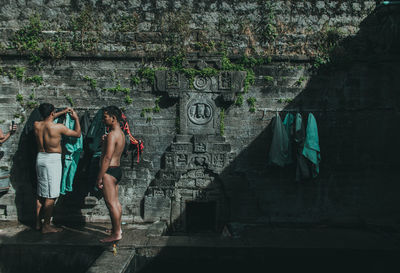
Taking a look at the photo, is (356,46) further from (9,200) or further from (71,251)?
(9,200)

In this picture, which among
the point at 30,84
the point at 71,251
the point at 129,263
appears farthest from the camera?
the point at 30,84

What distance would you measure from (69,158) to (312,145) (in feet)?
15.1

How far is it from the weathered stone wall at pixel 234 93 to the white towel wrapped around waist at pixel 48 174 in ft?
2.34

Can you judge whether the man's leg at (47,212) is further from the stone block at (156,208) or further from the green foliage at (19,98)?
the green foliage at (19,98)

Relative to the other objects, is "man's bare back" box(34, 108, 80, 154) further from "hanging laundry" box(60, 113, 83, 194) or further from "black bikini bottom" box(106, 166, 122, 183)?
"black bikini bottom" box(106, 166, 122, 183)

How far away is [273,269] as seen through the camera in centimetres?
436

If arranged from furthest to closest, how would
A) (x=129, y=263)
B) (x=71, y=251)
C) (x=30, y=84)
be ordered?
(x=30, y=84) < (x=71, y=251) < (x=129, y=263)

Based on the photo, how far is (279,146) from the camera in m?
5.55

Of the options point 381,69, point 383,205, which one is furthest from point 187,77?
point 383,205

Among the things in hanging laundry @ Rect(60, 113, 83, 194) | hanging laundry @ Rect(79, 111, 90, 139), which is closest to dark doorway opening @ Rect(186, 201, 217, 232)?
hanging laundry @ Rect(60, 113, 83, 194)

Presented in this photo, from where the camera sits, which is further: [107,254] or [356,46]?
[356,46]

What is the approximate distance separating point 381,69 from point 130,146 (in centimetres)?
523

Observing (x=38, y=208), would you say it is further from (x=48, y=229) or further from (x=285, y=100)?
(x=285, y=100)

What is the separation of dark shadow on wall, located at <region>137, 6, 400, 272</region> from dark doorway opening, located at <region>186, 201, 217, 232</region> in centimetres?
18
